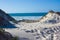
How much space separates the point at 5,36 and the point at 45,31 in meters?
4.40

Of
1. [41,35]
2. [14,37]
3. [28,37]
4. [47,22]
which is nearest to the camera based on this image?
[14,37]

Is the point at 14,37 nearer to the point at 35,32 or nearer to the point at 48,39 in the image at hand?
the point at 48,39

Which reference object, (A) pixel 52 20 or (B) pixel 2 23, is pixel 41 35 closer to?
(B) pixel 2 23

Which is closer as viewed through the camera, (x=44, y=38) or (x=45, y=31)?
(x=44, y=38)

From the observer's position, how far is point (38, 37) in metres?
12.6

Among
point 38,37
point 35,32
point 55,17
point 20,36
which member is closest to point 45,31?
point 35,32

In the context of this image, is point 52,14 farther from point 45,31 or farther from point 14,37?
point 14,37

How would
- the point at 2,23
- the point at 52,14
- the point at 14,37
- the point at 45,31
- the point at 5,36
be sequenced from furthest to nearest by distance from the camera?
1. the point at 52,14
2. the point at 2,23
3. the point at 45,31
4. the point at 14,37
5. the point at 5,36

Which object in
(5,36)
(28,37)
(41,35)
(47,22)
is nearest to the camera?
(5,36)

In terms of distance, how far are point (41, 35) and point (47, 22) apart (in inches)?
256

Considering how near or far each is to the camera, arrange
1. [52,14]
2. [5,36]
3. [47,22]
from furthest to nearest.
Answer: [52,14], [47,22], [5,36]

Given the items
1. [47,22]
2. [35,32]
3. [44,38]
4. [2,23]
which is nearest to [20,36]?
[44,38]

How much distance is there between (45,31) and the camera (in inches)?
571

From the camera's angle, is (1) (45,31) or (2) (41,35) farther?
(1) (45,31)
